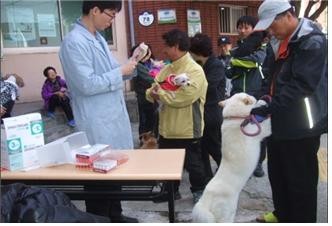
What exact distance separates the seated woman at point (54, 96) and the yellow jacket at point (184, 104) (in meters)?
2.89

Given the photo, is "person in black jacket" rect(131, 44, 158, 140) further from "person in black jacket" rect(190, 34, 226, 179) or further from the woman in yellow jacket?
the woman in yellow jacket

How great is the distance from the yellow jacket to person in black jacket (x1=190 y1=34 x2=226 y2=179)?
0.33 metres

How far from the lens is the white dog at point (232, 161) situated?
249 cm

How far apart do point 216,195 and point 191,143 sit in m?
0.98

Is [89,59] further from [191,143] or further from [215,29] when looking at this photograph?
[215,29]

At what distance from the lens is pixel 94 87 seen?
260 cm

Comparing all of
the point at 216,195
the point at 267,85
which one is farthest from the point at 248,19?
the point at 216,195

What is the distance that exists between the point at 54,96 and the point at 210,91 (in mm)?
3158

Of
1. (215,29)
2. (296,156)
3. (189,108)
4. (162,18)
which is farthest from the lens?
(215,29)

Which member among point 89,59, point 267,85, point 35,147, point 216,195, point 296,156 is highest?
point 89,59

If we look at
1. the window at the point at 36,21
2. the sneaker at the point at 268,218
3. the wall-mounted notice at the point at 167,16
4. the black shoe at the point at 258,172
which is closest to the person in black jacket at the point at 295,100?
the sneaker at the point at 268,218

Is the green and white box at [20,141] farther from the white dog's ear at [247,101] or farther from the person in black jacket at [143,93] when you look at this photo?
the person in black jacket at [143,93]

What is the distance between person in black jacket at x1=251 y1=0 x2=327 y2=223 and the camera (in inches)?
90.4

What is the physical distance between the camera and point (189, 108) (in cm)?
344
